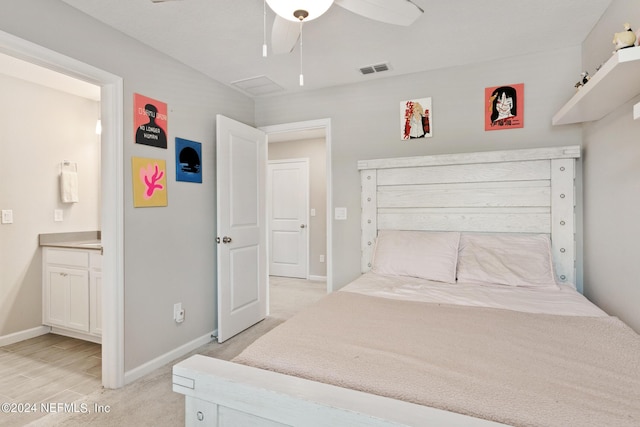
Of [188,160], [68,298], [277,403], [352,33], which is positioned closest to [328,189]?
[188,160]

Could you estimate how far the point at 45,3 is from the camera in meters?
1.83

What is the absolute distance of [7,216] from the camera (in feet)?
9.66

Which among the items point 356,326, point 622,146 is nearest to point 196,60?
point 356,326

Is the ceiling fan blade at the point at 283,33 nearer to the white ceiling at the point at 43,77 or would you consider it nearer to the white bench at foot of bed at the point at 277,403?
the white bench at foot of bed at the point at 277,403

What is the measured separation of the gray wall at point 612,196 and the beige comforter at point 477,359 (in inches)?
18.2

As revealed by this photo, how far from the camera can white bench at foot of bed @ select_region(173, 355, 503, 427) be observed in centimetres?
83

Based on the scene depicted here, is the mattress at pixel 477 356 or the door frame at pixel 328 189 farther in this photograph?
the door frame at pixel 328 189

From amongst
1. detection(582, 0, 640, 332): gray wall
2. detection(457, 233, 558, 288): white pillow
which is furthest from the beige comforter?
detection(457, 233, 558, 288): white pillow

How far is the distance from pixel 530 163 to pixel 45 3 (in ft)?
10.8

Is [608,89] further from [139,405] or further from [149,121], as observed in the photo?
[139,405]

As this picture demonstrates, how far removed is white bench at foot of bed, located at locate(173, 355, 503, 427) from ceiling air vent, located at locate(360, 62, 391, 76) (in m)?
2.53

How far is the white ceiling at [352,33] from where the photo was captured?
6.48 ft

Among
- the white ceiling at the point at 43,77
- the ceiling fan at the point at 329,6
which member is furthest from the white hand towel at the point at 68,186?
the ceiling fan at the point at 329,6

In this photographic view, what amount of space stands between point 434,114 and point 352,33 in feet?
3.48
